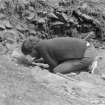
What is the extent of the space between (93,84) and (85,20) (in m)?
6.36

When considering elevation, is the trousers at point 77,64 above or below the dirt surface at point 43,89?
below

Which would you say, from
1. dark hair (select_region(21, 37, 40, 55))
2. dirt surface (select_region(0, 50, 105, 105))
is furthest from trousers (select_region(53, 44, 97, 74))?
dirt surface (select_region(0, 50, 105, 105))

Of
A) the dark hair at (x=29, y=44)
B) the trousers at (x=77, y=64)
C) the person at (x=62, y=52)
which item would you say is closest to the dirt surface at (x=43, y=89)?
the dark hair at (x=29, y=44)

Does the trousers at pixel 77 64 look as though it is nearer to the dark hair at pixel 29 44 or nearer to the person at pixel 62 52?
the person at pixel 62 52

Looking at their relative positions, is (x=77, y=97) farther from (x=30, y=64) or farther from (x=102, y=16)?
(x=102, y=16)

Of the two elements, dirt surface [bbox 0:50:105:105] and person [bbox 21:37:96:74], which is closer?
dirt surface [bbox 0:50:105:105]

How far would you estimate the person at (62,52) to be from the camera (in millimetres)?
7059

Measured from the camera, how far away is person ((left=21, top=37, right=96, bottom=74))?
7059 millimetres

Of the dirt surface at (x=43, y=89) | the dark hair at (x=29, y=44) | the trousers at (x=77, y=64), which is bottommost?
the trousers at (x=77, y=64)

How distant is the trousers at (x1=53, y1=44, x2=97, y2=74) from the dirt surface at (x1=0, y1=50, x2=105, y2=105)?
1.16 metres

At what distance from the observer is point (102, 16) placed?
40.4ft

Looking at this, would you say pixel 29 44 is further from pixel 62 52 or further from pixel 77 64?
pixel 77 64

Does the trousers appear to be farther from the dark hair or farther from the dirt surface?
the dirt surface

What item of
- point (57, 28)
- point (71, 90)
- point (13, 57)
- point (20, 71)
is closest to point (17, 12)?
point (57, 28)
